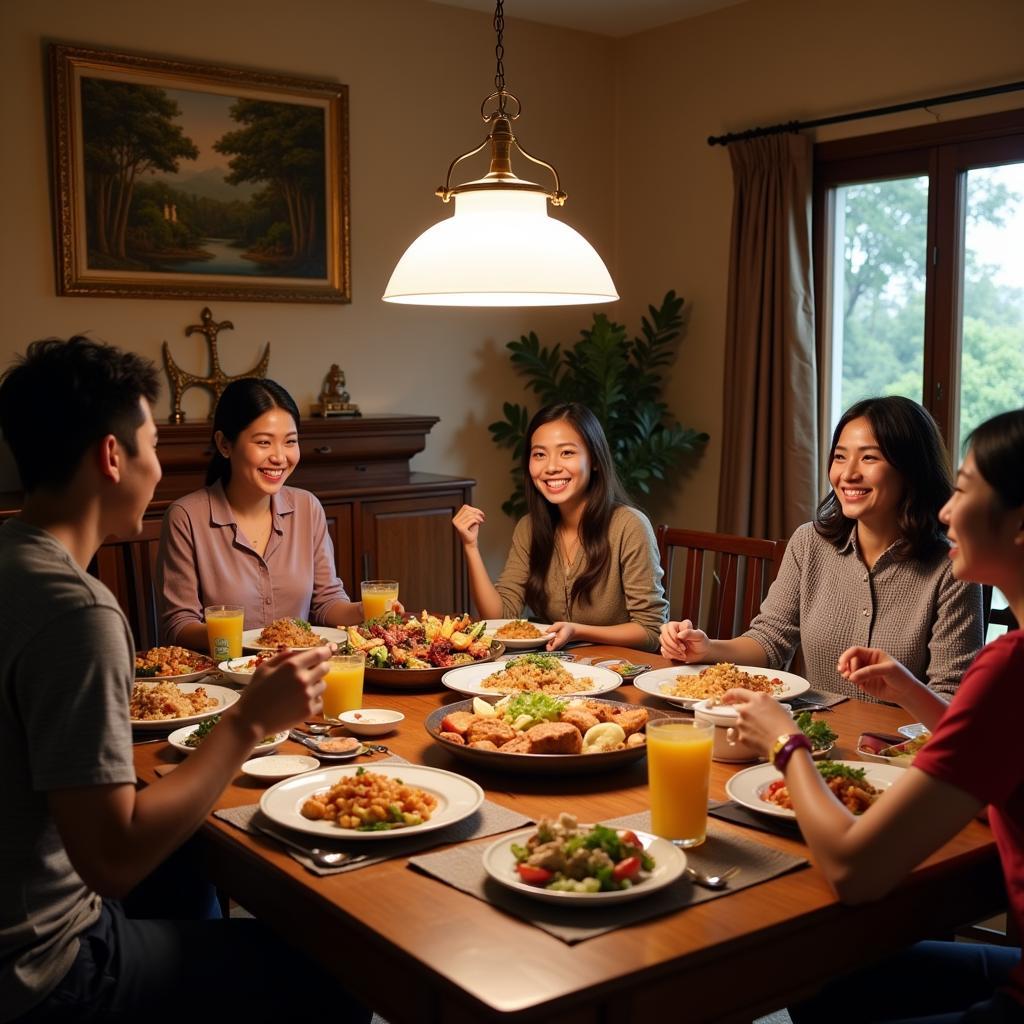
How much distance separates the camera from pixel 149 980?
1520 mm

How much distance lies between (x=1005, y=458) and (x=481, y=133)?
4.08m

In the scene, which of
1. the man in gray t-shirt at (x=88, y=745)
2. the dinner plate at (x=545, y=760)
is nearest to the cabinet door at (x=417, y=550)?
the dinner plate at (x=545, y=760)

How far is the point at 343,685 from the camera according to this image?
2.10 m

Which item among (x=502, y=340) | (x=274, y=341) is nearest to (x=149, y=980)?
(x=274, y=341)

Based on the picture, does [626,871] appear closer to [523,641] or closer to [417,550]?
[523,641]

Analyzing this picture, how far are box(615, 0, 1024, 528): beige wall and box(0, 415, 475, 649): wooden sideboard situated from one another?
130 cm

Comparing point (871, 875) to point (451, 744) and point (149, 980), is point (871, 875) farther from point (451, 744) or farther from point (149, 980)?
point (149, 980)

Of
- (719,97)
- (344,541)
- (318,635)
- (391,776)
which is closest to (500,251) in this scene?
(391,776)

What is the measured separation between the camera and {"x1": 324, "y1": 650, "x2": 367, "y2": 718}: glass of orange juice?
2090 mm

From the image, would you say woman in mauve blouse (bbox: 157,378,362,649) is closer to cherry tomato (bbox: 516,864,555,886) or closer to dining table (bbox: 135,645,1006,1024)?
dining table (bbox: 135,645,1006,1024)

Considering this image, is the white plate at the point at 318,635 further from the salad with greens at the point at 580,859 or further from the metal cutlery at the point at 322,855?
the salad with greens at the point at 580,859

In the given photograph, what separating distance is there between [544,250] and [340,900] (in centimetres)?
119

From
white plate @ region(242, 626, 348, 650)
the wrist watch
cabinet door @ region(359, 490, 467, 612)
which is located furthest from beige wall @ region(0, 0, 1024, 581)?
the wrist watch

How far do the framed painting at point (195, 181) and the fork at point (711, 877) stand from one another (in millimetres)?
3366
